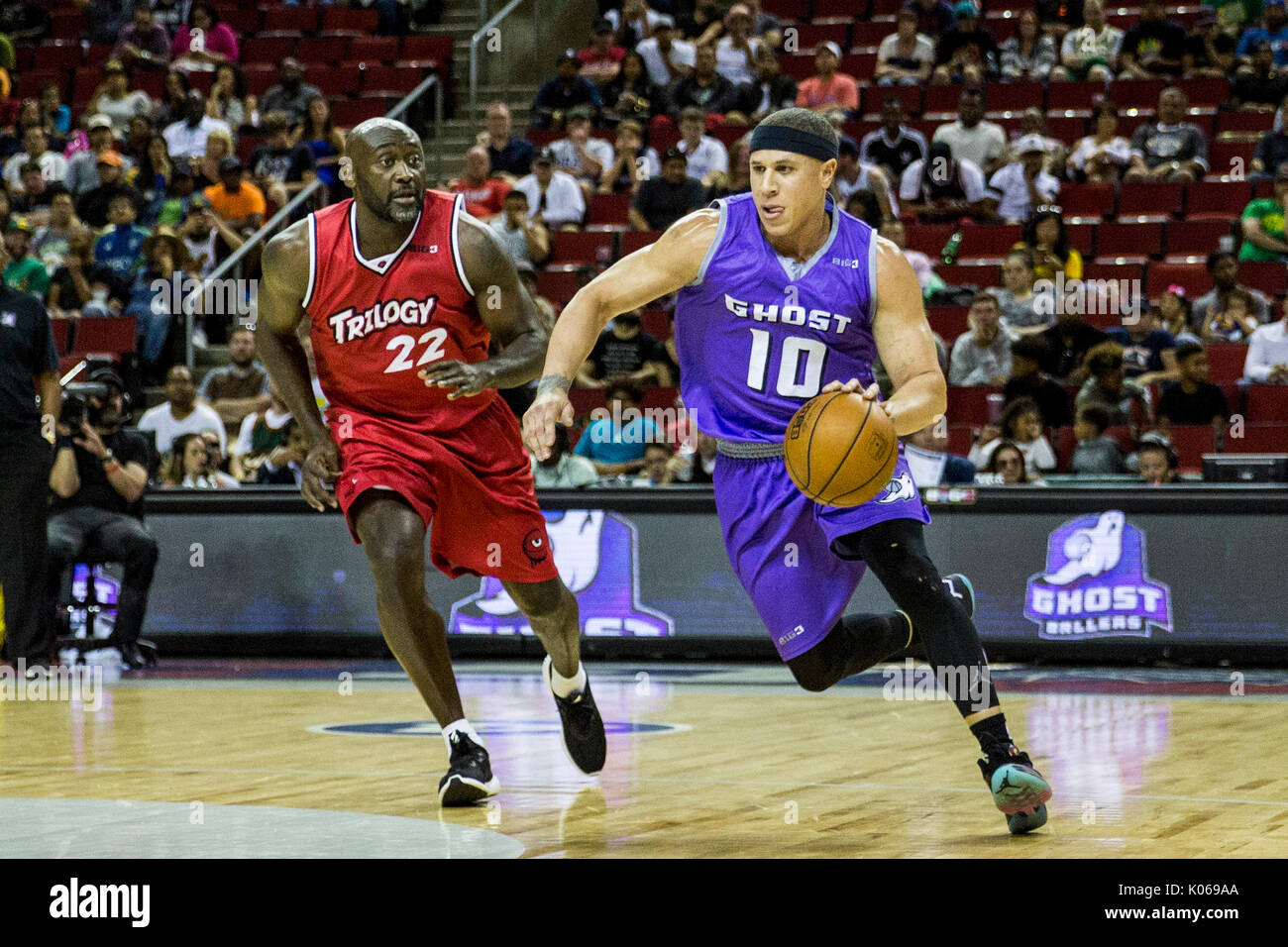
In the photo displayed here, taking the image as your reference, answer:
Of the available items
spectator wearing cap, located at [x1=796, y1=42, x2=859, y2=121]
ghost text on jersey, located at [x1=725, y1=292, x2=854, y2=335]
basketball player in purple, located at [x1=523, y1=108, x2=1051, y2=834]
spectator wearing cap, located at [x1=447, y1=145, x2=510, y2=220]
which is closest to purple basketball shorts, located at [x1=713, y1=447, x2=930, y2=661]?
basketball player in purple, located at [x1=523, y1=108, x2=1051, y2=834]

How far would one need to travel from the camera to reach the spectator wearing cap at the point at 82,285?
14914mm

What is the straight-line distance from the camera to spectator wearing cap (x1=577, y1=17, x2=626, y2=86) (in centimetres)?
1609

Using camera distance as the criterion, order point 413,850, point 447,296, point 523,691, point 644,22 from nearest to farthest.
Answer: point 413,850
point 447,296
point 523,691
point 644,22

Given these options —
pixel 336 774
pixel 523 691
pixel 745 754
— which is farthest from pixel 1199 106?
pixel 336 774

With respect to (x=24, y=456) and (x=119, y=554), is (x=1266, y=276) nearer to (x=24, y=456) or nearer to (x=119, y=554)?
(x=119, y=554)

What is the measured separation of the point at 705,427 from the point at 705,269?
0.45 meters

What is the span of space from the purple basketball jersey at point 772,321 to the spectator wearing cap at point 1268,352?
7022 mm

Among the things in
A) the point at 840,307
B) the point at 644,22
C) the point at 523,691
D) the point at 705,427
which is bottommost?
the point at 523,691

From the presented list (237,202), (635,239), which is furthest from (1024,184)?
(237,202)

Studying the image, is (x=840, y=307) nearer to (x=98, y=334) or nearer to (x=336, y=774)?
(x=336, y=774)

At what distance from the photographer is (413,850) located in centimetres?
427

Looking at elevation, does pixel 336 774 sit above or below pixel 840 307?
below

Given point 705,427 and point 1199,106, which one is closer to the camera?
point 705,427
